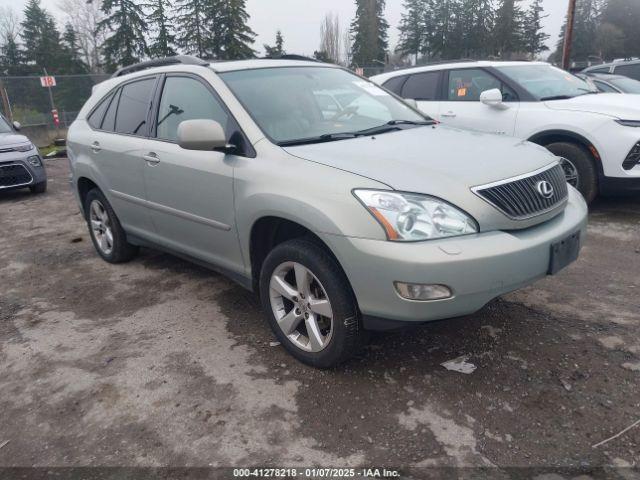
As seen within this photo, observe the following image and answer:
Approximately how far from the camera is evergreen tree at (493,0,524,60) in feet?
185

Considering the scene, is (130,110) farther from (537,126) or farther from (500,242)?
(537,126)

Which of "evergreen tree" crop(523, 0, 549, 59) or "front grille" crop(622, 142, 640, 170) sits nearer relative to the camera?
"front grille" crop(622, 142, 640, 170)

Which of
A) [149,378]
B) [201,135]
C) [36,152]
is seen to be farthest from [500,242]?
[36,152]

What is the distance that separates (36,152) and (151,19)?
33.7 meters

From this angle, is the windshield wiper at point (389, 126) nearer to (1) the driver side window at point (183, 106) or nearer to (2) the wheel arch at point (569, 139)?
(1) the driver side window at point (183, 106)

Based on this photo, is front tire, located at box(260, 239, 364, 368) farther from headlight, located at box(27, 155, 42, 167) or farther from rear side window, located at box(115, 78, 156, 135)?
headlight, located at box(27, 155, 42, 167)

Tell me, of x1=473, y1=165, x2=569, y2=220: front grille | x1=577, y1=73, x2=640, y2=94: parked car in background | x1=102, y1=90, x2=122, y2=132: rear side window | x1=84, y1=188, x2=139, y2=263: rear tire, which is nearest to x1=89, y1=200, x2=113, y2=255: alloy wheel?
x1=84, y1=188, x2=139, y2=263: rear tire

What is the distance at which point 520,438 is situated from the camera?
7.84 ft

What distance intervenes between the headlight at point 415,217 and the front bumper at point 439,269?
0.05 m

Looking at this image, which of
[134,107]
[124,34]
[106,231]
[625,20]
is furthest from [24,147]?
[625,20]

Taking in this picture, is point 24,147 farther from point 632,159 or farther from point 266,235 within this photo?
point 632,159

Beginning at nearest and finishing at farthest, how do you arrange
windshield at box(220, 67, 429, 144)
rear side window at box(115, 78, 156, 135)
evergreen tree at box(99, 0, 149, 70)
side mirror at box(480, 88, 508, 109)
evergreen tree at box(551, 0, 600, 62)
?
windshield at box(220, 67, 429, 144), rear side window at box(115, 78, 156, 135), side mirror at box(480, 88, 508, 109), evergreen tree at box(99, 0, 149, 70), evergreen tree at box(551, 0, 600, 62)

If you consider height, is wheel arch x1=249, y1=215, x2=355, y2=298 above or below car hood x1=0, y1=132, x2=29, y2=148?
above

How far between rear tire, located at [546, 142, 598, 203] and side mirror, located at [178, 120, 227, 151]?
4.26 metres
